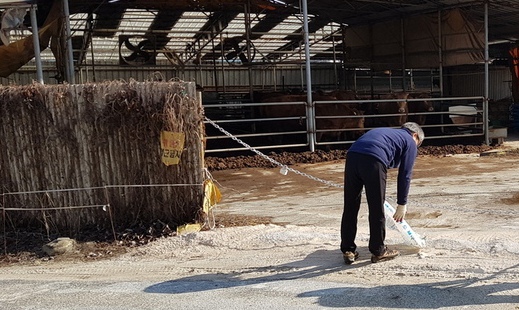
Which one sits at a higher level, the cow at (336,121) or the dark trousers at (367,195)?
the cow at (336,121)

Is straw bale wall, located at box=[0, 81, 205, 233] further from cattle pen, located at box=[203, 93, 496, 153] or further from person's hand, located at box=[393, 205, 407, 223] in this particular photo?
cattle pen, located at box=[203, 93, 496, 153]

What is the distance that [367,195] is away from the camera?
4.83 m

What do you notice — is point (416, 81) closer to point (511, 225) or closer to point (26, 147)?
point (511, 225)

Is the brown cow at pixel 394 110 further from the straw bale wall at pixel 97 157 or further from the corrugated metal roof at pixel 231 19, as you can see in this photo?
the straw bale wall at pixel 97 157

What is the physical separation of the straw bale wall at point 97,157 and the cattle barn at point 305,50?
5039 millimetres

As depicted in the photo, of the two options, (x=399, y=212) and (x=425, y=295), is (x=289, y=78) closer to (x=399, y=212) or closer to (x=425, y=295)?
(x=399, y=212)

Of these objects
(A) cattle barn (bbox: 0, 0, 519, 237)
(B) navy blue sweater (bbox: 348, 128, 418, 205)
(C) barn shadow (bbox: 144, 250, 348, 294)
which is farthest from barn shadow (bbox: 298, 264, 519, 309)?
(A) cattle barn (bbox: 0, 0, 519, 237)

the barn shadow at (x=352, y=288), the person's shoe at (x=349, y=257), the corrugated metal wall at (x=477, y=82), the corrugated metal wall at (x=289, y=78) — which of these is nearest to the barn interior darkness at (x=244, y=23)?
the corrugated metal wall at (x=289, y=78)

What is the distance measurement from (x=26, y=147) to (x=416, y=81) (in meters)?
21.7

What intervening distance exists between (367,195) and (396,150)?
494mm

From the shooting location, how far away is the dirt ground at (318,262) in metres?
4.33

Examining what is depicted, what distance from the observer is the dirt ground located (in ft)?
14.2

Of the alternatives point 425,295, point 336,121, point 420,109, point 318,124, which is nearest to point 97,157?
point 425,295

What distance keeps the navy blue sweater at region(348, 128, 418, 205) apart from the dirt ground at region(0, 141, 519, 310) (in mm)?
777
